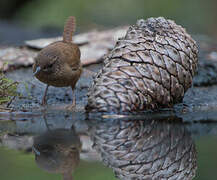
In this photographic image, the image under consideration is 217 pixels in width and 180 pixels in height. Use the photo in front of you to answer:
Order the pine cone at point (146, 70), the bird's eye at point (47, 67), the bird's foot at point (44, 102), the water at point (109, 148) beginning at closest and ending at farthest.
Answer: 1. the water at point (109, 148)
2. the pine cone at point (146, 70)
3. the bird's foot at point (44, 102)
4. the bird's eye at point (47, 67)

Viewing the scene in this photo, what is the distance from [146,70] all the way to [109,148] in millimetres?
1288

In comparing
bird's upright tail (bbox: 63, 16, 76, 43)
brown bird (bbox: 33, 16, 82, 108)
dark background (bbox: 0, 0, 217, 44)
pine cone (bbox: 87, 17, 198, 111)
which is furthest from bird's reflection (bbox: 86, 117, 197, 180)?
dark background (bbox: 0, 0, 217, 44)

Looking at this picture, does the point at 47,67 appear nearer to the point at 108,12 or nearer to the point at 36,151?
the point at 36,151

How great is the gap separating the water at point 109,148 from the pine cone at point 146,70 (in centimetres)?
17

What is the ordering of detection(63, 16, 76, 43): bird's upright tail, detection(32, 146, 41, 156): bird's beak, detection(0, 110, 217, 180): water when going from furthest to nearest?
detection(63, 16, 76, 43): bird's upright tail, detection(32, 146, 41, 156): bird's beak, detection(0, 110, 217, 180): water

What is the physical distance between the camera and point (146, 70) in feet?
11.5

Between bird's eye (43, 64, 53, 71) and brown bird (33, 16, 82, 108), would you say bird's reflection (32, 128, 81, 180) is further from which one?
bird's eye (43, 64, 53, 71)

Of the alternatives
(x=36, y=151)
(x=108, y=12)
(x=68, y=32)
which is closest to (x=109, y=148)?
(x=36, y=151)

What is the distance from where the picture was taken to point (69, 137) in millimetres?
2633

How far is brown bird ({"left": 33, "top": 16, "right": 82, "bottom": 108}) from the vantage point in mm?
4445

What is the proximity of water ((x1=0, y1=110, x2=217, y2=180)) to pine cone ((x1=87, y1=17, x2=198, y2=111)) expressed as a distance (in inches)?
6.8

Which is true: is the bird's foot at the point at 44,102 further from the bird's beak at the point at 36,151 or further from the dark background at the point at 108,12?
the dark background at the point at 108,12

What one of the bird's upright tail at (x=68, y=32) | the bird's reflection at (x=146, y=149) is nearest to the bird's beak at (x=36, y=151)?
the bird's reflection at (x=146, y=149)

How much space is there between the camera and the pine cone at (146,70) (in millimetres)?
3314
